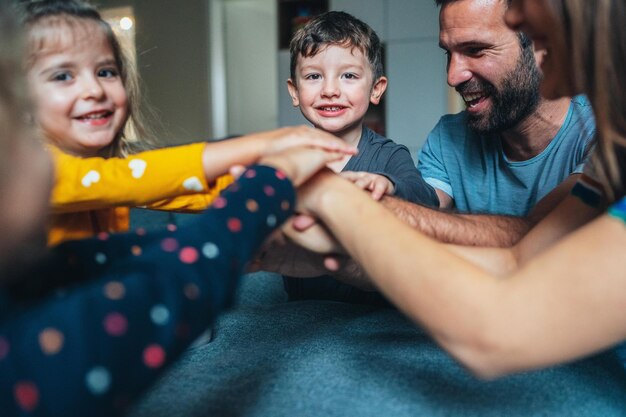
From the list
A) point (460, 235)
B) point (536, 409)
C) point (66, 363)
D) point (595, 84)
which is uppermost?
point (595, 84)

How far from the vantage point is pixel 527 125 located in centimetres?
159

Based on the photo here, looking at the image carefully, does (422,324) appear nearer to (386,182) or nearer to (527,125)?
(386,182)

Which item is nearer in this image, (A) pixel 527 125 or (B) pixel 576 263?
(B) pixel 576 263

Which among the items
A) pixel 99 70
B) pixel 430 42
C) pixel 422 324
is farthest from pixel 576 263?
pixel 430 42

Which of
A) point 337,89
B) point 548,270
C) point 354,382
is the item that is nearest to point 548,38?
point 548,270

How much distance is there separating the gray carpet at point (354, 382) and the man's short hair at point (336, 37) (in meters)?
0.91

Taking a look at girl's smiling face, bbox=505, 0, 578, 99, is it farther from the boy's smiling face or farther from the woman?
the boy's smiling face

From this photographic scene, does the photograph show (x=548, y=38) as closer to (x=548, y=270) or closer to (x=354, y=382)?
(x=548, y=270)

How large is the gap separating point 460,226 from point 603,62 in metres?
0.56

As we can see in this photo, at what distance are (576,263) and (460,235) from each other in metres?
0.58

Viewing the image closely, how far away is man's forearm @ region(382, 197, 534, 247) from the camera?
116 cm

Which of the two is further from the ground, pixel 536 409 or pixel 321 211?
pixel 321 211

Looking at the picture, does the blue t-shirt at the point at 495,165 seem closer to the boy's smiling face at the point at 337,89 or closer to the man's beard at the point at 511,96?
the man's beard at the point at 511,96

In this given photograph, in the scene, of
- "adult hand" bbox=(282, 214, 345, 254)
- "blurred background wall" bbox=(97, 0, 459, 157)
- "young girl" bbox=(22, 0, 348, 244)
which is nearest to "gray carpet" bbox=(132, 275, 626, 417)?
"adult hand" bbox=(282, 214, 345, 254)
